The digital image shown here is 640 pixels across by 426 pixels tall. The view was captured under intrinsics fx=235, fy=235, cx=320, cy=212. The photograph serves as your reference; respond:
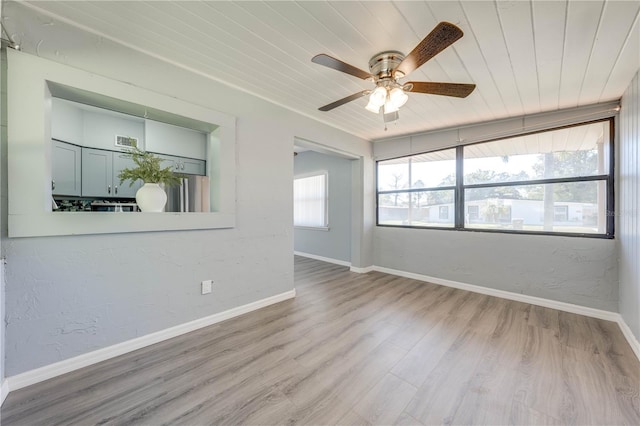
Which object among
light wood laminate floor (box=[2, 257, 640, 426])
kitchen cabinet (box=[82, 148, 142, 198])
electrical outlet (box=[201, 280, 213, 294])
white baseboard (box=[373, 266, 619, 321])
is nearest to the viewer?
light wood laminate floor (box=[2, 257, 640, 426])

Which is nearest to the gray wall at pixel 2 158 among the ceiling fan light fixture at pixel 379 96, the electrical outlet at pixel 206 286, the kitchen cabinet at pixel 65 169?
the electrical outlet at pixel 206 286

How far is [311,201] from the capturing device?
18.5 feet

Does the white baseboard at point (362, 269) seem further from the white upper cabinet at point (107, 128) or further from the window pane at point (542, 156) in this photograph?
the white upper cabinet at point (107, 128)

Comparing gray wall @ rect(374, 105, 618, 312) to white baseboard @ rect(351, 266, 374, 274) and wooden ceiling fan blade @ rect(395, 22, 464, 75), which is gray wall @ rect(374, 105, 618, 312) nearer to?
white baseboard @ rect(351, 266, 374, 274)

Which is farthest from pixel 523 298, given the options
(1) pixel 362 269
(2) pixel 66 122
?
(2) pixel 66 122

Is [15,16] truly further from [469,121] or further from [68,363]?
[469,121]

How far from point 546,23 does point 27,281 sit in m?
3.84

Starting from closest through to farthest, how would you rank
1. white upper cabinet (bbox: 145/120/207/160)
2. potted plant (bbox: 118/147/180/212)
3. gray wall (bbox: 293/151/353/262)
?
potted plant (bbox: 118/147/180/212), white upper cabinet (bbox: 145/120/207/160), gray wall (bbox: 293/151/353/262)

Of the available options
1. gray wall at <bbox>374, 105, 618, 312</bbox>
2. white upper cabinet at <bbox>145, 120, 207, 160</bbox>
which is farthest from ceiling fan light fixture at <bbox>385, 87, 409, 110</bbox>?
white upper cabinet at <bbox>145, 120, 207, 160</bbox>

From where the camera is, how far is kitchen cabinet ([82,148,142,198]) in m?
3.18

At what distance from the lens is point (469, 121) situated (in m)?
3.35

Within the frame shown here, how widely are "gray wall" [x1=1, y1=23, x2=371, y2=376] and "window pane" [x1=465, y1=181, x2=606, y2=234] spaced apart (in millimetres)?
2763

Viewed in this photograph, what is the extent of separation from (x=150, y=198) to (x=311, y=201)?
3.80m

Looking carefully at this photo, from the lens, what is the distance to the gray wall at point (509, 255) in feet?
8.71
